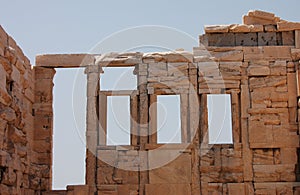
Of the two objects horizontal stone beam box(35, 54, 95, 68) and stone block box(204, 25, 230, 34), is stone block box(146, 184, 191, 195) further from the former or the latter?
stone block box(204, 25, 230, 34)

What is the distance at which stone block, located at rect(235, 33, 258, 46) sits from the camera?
15.9 meters

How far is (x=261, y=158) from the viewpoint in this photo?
15148mm

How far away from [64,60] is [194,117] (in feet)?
11.7

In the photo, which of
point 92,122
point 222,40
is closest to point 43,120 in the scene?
point 92,122

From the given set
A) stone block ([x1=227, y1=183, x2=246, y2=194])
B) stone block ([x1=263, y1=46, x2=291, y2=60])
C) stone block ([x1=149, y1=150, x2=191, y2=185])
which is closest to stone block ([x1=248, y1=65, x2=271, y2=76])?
stone block ([x1=263, y1=46, x2=291, y2=60])

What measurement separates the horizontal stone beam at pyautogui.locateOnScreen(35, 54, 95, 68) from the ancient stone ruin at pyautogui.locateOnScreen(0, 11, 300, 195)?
25 mm

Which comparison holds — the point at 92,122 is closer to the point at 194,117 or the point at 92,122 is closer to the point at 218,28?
Result: the point at 194,117

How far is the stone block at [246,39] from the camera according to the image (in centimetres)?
1592

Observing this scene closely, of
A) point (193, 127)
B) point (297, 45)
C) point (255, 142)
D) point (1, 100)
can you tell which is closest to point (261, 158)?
point (255, 142)

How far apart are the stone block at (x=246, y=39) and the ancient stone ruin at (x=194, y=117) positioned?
0.03 m

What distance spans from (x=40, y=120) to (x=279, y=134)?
19.4 feet

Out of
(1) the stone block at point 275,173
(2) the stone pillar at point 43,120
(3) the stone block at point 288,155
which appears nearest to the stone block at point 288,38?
(3) the stone block at point 288,155

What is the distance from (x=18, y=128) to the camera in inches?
571

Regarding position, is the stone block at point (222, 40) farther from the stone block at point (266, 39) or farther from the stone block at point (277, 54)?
the stone block at point (277, 54)
